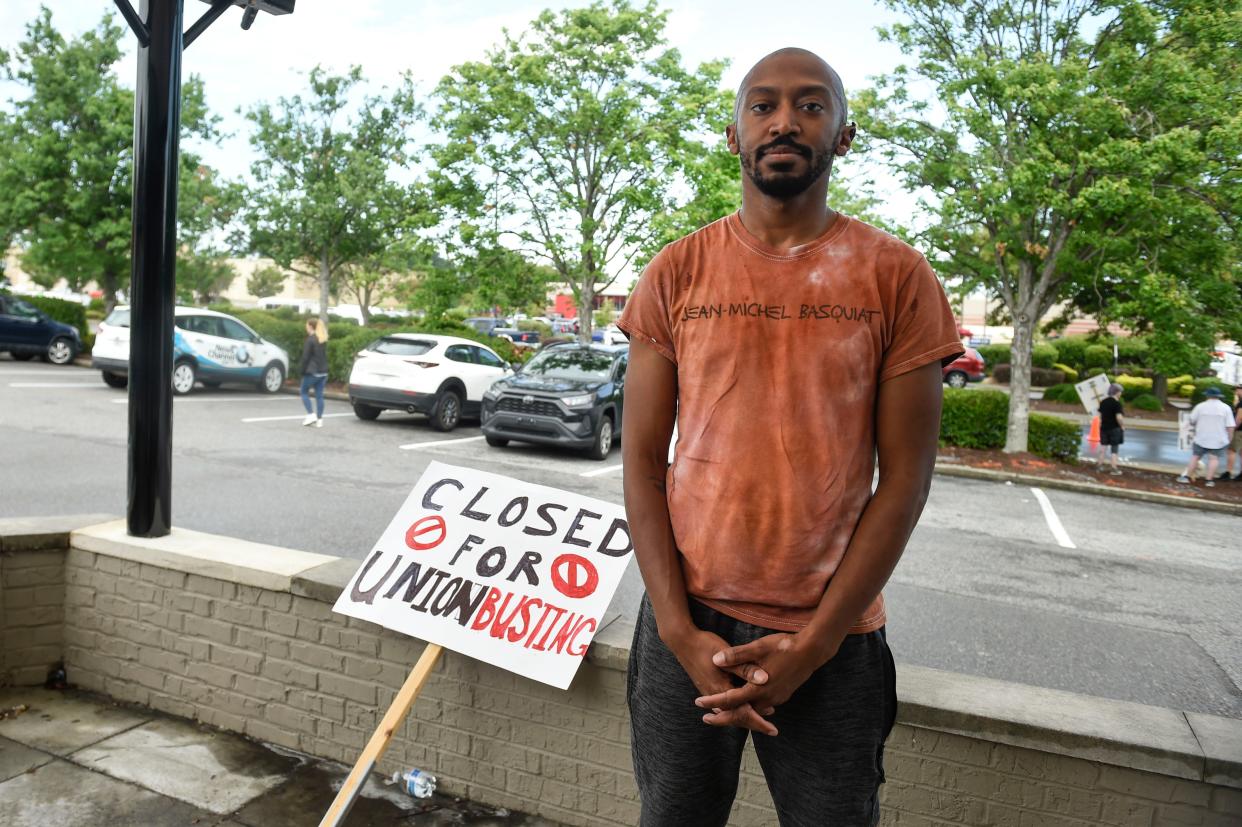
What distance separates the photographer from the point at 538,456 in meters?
12.8

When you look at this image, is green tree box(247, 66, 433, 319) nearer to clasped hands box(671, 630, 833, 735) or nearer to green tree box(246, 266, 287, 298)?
clasped hands box(671, 630, 833, 735)

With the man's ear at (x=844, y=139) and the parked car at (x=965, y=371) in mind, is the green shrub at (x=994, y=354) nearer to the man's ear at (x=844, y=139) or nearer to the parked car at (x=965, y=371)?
the parked car at (x=965, y=371)

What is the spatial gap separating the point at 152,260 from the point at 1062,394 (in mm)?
30247

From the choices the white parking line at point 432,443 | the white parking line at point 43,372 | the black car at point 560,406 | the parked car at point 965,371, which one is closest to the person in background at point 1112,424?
the black car at point 560,406

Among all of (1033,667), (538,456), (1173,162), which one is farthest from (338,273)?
(1033,667)

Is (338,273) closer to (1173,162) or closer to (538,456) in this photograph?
(538,456)

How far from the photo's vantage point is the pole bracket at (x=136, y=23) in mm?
3559

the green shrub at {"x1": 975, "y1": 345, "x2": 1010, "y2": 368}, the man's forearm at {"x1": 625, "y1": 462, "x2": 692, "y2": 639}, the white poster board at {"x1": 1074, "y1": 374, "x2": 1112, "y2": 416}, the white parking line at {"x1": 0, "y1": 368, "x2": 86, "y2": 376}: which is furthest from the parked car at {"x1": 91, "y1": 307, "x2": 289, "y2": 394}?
the green shrub at {"x1": 975, "y1": 345, "x2": 1010, "y2": 368}

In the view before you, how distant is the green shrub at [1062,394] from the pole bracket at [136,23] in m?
29.9

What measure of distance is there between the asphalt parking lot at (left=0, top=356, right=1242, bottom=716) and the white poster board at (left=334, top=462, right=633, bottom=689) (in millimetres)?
2825

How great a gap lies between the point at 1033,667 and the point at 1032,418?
Answer: 37.6ft

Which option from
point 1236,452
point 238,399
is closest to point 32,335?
point 238,399

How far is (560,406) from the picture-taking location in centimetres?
1239

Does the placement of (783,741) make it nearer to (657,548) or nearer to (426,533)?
(657,548)
